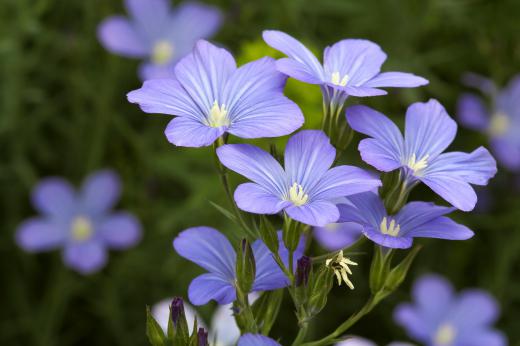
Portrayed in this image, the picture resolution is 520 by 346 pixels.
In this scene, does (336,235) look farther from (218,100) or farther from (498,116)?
(218,100)

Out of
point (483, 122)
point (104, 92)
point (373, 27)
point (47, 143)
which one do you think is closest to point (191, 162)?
point (104, 92)

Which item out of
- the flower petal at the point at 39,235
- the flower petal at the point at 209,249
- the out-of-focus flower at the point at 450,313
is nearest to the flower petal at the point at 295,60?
the flower petal at the point at 209,249

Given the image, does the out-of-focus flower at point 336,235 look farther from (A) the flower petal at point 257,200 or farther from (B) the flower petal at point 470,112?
(A) the flower petal at point 257,200

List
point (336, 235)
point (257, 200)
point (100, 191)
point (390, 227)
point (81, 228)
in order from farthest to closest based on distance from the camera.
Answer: point (81, 228), point (100, 191), point (336, 235), point (390, 227), point (257, 200)

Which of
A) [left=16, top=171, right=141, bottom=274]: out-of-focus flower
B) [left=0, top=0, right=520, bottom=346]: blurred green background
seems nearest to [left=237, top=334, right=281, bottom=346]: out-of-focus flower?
[left=0, top=0, right=520, bottom=346]: blurred green background

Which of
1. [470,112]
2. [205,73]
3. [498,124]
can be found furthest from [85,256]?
[205,73]

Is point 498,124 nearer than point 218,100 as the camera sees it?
No
